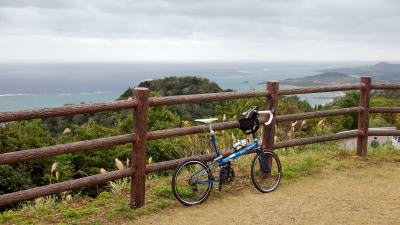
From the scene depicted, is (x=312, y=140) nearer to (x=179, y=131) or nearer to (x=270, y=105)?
(x=270, y=105)

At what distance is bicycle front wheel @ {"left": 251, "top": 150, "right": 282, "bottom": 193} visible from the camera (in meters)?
6.38

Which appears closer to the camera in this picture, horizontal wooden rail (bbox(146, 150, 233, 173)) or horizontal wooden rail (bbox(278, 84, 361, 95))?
horizontal wooden rail (bbox(146, 150, 233, 173))

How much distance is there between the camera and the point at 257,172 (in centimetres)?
654

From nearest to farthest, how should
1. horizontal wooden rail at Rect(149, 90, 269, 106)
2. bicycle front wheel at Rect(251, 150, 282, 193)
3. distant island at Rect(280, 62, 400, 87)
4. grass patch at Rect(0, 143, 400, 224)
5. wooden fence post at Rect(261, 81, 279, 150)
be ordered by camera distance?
grass patch at Rect(0, 143, 400, 224) → horizontal wooden rail at Rect(149, 90, 269, 106) → bicycle front wheel at Rect(251, 150, 282, 193) → wooden fence post at Rect(261, 81, 279, 150) → distant island at Rect(280, 62, 400, 87)

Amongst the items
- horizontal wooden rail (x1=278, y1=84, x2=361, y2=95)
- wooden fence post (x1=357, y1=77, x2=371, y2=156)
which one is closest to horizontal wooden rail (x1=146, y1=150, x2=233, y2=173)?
horizontal wooden rail (x1=278, y1=84, x2=361, y2=95)

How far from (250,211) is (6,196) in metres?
2.87

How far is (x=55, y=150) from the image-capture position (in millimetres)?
4695

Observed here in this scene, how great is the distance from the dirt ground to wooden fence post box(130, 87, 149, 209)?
40 centimetres

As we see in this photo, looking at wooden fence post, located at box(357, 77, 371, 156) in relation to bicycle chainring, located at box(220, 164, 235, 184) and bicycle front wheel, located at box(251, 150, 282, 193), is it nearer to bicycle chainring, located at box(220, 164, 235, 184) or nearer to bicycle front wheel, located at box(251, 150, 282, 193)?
bicycle front wheel, located at box(251, 150, 282, 193)

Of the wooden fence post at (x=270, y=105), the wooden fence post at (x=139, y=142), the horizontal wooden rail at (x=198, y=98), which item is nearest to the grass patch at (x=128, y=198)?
the wooden fence post at (x=139, y=142)

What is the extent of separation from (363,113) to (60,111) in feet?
18.8

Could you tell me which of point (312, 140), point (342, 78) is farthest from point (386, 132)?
point (342, 78)

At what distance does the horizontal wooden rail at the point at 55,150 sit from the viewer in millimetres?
4398

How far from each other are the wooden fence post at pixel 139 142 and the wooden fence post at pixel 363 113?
14.9 feet
